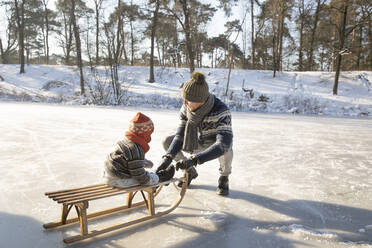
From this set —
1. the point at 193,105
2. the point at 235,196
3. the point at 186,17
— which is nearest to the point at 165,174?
the point at 193,105

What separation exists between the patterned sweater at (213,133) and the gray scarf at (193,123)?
70 millimetres

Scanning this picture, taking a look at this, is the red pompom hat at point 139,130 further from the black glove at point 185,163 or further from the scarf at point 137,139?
the black glove at point 185,163

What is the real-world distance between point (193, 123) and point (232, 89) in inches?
563

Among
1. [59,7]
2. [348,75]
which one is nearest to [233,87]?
[348,75]

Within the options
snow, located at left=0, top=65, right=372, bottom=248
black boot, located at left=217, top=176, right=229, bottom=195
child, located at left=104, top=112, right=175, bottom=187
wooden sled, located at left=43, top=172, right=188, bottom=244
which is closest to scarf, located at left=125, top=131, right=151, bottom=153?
child, located at left=104, top=112, right=175, bottom=187

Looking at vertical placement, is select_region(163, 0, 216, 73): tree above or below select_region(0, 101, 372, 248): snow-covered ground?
above

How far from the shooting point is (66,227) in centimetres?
209

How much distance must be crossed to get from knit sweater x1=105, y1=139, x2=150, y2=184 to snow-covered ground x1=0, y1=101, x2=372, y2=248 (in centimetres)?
42

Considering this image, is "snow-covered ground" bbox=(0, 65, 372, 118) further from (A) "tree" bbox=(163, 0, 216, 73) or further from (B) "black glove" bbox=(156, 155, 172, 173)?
(B) "black glove" bbox=(156, 155, 172, 173)

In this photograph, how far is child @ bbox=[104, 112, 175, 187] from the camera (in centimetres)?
196

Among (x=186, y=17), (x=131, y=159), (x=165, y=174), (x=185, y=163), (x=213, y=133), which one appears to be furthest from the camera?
(x=186, y=17)

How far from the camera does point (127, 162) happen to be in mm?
1985

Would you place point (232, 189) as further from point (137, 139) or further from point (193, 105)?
point (137, 139)

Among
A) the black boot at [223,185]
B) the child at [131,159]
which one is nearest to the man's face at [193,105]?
the child at [131,159]
